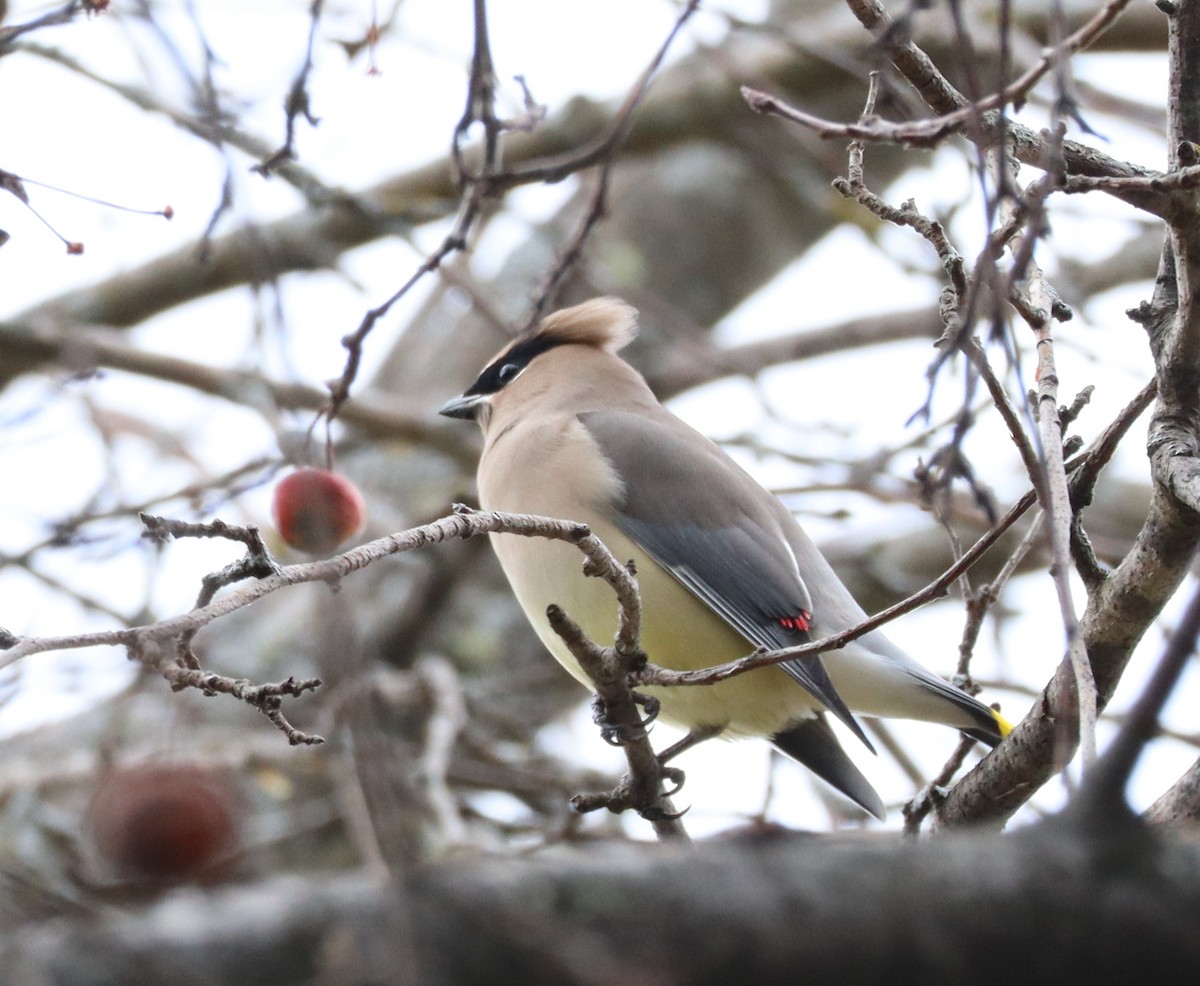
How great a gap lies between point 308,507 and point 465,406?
2118 mm

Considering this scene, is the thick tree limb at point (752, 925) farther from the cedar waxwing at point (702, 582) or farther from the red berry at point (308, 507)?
the cedar waxwing at point (702, 582)

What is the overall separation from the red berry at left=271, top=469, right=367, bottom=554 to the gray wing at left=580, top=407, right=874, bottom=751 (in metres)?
1.03

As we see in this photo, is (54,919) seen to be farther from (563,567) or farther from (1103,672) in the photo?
(563,567)

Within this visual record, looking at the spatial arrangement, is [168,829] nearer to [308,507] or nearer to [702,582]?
[308,507]

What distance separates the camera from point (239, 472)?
4.21 meters

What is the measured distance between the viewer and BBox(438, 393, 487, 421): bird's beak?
4689 millimetres

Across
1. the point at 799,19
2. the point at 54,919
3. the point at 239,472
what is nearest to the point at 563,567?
the point at 239,472

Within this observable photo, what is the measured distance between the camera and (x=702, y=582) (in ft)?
12.2

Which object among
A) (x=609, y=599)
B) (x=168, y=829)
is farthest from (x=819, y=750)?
(x=168, y=829)

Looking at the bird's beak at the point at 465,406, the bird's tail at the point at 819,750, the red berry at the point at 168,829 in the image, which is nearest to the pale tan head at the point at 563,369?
the bird's beak at the point at 465,406

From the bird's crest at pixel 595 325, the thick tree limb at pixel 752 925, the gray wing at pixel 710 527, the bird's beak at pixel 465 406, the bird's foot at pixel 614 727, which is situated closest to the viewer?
the thick tree limb at pixel 752 925

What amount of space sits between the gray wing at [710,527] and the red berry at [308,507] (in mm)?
1027

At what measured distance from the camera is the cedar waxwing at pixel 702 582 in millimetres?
3518

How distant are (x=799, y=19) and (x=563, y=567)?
15.1ft
